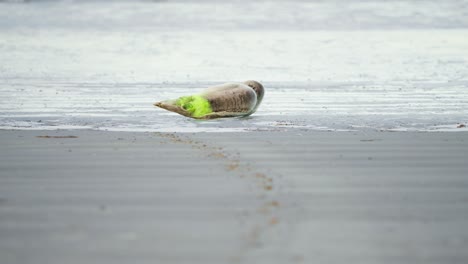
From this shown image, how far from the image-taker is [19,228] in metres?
5.80

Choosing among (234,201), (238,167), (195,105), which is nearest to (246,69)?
(195,105)

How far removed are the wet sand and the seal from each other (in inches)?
126

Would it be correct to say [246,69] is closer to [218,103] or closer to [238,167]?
[218,103]

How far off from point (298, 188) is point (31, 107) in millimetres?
8766

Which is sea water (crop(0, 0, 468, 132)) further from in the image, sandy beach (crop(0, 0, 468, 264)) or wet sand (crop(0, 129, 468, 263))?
wet sand (crop(0, 129, 468, 263))

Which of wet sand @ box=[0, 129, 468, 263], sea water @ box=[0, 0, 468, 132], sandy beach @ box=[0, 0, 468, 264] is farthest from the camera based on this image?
sea water @ box=[0, 0, 468, 132]

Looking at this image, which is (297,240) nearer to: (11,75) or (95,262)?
(95,262)

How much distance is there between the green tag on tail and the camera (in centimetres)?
1323

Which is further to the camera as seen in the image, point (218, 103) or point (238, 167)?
point (218, 103)

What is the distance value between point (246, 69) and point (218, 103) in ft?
40.2

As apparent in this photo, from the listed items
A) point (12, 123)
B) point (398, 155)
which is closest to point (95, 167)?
point (398, 155)

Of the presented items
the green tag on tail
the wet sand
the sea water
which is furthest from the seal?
the wet sand

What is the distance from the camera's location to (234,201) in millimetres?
6543

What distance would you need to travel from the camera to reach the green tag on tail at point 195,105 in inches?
521
